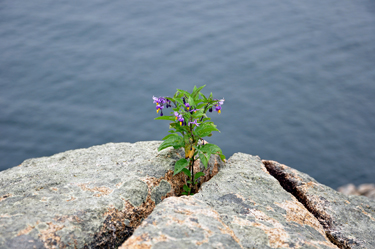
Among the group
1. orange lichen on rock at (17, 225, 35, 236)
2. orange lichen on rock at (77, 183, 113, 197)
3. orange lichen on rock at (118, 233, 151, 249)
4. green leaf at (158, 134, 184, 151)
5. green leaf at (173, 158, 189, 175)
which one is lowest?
orange lichen on rock at (77, 183, 113, 197)

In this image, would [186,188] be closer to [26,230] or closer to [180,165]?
[180,165]

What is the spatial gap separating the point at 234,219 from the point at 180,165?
0.80 meters

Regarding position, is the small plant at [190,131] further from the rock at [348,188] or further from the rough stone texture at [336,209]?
the rock at [348,188]

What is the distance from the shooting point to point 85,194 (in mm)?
2617

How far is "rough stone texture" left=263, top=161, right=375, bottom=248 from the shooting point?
2.85 m

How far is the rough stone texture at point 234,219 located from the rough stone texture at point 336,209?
0.72ft

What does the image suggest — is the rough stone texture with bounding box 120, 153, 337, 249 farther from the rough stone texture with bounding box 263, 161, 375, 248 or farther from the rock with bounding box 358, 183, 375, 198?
the rock with bounding box 358, 183, 375, 198

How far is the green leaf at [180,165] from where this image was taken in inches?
118

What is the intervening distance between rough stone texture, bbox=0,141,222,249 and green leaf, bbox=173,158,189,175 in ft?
0.40

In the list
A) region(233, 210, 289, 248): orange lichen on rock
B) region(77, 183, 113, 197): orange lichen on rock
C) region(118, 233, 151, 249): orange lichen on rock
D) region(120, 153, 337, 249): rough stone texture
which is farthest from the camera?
region(77, 183, 113, 197): orange lichen on rock

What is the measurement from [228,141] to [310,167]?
1779 millimetres

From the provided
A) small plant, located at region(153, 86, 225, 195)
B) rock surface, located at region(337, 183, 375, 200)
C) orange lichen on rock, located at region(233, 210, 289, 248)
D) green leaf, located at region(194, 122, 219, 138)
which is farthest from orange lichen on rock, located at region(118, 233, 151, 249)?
rock surface, located at region(337, 183, 375, 200)

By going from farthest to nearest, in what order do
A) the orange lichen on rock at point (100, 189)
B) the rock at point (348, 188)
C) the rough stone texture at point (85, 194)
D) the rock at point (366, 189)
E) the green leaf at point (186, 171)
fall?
the rock at point (348, 188), the rock at point (366, 189), the green leaf at point (186, 171), the orange lichen on rock at point (100, 189), the rough stone texture at point (85, 194)

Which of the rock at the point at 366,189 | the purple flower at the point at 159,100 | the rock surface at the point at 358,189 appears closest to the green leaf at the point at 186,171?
the purple flower at the point at 159,100
